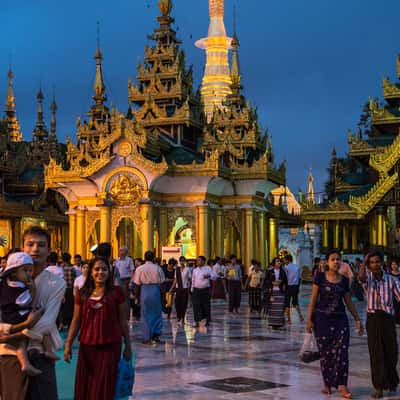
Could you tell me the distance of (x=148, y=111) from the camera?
3706cm

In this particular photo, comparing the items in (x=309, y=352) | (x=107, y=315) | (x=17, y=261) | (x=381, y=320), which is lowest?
(x=309, y=352)

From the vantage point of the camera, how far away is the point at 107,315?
22.7ft

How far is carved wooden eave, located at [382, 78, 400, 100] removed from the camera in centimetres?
4117

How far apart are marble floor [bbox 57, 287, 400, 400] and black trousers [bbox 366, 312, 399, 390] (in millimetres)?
312

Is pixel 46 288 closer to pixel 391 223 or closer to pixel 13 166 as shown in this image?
pixel 391 223

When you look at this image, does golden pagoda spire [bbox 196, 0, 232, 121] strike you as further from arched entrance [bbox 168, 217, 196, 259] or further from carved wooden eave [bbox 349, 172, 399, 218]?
carved wooden eave [bbox 349, 172, 399, 218]

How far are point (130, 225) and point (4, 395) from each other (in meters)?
31.0

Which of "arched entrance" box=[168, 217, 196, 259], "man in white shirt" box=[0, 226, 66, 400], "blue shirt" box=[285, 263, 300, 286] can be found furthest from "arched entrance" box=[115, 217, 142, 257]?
"man in white shirt" box=[0, 226, 66, 400]

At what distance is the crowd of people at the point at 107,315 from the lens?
5500mm

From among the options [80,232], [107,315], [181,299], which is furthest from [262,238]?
[107,315]

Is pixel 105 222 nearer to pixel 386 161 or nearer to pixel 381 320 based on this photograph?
pixel 386 161

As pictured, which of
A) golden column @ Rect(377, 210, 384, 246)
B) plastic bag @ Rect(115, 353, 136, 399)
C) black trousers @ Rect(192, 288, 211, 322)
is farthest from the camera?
golden column @ Rect(377, 210, 384, 246)

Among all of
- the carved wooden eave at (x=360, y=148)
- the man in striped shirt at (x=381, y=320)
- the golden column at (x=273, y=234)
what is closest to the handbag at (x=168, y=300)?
the man in striped shirt at (x=381, y=320)

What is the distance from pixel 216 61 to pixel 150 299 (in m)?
50.9
